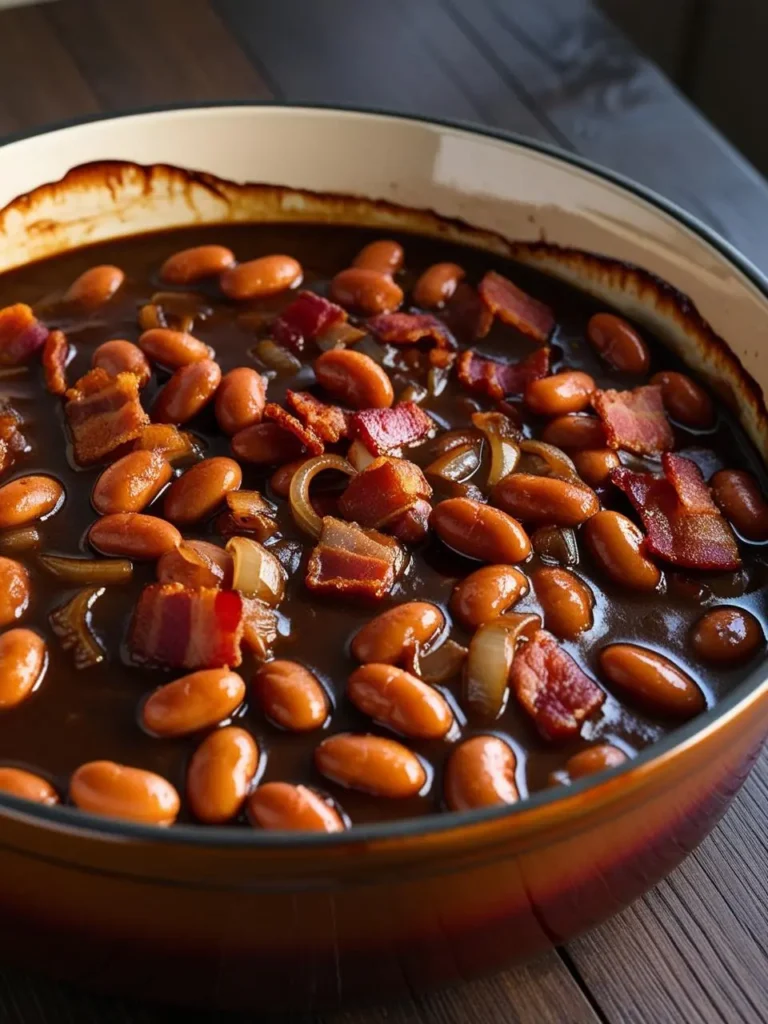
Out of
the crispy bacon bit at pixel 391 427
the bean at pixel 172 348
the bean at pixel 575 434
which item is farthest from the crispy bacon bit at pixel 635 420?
the bean at pixel 172 348

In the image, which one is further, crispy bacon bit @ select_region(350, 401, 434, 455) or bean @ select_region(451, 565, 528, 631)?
crispy bacon bit @ select_region(350, 401, 434, 455)

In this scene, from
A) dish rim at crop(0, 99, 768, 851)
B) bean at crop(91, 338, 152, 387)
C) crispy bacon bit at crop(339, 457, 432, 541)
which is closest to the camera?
dish rim at crop(0, 99, 768, 851)

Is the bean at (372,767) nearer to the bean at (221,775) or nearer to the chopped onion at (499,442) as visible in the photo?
the bean at (221,775)

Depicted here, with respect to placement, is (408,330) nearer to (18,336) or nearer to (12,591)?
(18,336)

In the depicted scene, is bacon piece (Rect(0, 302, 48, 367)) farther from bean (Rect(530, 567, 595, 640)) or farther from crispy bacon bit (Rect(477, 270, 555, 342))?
bean (Rect(530, 567, 595, 640))

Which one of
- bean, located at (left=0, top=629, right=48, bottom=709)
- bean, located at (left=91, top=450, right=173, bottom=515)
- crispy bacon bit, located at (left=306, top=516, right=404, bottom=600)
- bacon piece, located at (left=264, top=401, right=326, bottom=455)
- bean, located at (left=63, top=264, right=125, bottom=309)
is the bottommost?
bean, located at (left=0, top=629, right=48, bottom=709)

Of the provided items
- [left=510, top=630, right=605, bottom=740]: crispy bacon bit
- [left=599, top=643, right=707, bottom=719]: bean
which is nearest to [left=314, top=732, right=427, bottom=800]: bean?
[left=510, top=630, right=605, bottom=740]: crispy bacon bit

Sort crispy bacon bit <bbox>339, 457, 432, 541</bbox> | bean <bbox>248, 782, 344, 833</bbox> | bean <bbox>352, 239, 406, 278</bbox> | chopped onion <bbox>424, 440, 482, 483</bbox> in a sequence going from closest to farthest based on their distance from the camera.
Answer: bean <bbox>248, 782, 344, 833</bbox> < crispy bacon bit <bbox>339, 457, 432, 541</bbox> < chopped onion <bbox>424, 440, 482, 483</bbox> < bean <bbox>352, 239, 406, 278</bbox>
